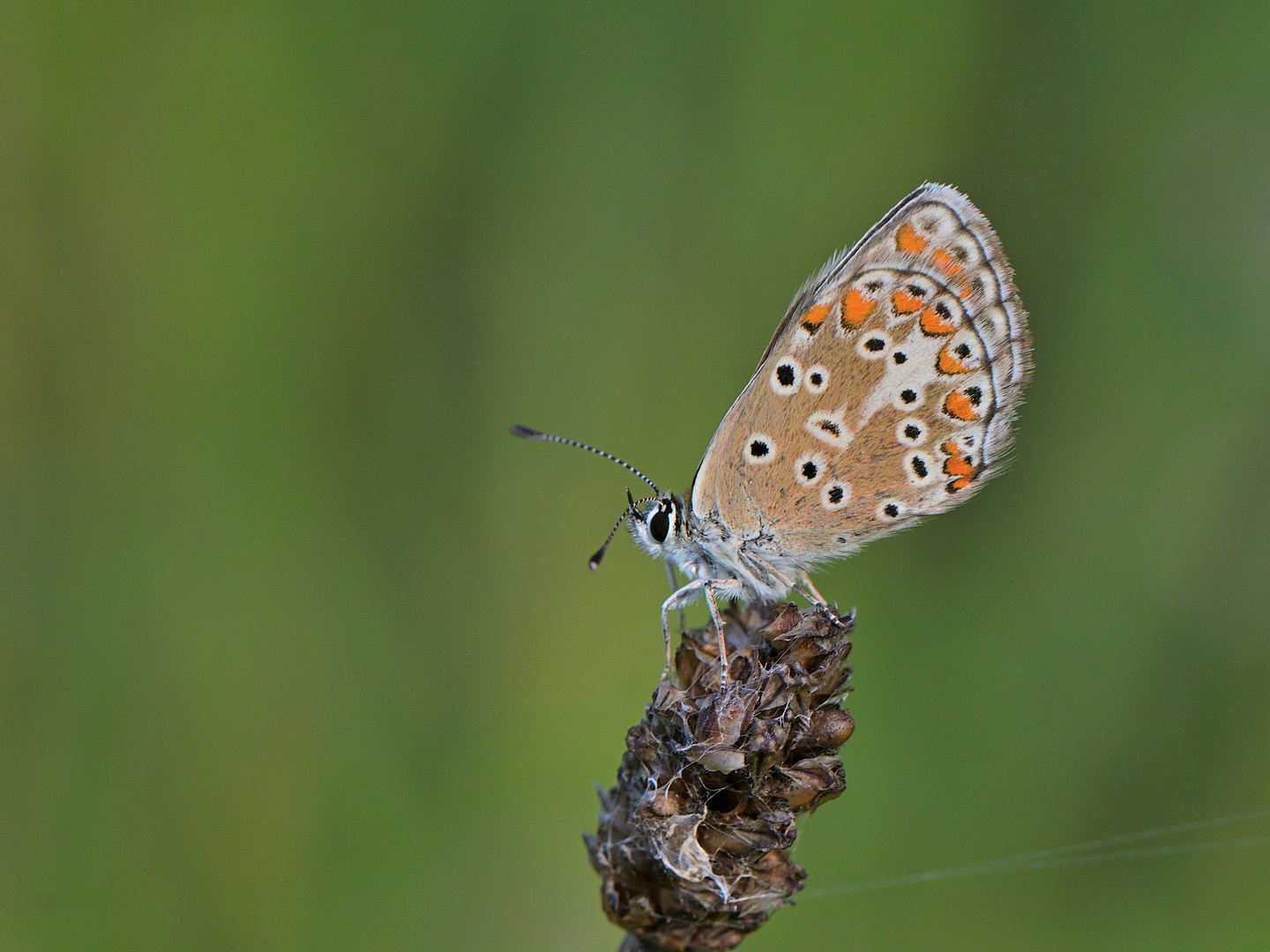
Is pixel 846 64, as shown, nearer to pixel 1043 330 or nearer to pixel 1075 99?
pixel 1075 99

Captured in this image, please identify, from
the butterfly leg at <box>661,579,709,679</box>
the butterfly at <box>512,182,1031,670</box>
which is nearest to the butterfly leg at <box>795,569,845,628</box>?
the butterfly at <box>512,182,1031,670</box>

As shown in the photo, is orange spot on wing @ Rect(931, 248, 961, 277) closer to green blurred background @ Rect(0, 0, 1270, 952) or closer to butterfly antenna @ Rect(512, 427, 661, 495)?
green blurred background @ Rect(0, 0, 1270, 952)

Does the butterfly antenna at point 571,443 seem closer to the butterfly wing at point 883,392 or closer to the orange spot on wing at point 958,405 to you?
the butterfly wing at point 883,392

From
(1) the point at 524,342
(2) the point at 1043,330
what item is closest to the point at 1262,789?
(2) the point at 1043,330

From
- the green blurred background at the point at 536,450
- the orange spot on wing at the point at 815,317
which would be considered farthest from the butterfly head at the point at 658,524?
the orange spot on wing at the point at 815,317

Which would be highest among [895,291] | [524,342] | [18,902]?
[895,291]

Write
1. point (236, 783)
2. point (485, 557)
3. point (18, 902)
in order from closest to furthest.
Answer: point (18, 902) < point (236, 783) < point (485, 557)

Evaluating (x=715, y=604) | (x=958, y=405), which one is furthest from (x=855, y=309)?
(x=715, y=604)
